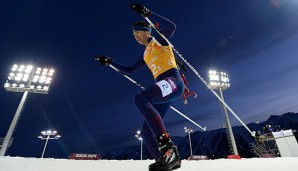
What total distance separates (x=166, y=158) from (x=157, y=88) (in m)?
0.95

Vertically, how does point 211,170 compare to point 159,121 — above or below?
below

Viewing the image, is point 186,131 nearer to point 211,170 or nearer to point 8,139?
point 8,139

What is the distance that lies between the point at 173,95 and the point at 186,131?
38.0 m

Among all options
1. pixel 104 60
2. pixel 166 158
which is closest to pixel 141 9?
pixel 104 60

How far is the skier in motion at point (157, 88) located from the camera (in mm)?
2215

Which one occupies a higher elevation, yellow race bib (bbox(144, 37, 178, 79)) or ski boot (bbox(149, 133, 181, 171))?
yellow race bib (bbox(144, 37, 178, 79))

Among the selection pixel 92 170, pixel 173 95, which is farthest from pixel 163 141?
pixel 92 170

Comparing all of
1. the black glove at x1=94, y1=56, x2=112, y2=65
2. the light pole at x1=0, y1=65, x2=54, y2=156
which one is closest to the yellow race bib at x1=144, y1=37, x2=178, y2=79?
the black glove at x1=94, y1=56, x2=112, y2=65

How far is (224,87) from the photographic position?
3012cm

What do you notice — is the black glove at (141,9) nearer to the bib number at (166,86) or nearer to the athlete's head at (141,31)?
the athlete's head at (141,31)

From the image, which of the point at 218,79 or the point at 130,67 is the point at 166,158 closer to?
the point at 130,67

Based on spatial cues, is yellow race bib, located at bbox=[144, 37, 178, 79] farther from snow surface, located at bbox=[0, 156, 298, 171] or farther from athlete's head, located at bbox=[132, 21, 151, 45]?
snow surface, located at bbox=[0, 156, 298, 171]

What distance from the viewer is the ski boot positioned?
2.04 m

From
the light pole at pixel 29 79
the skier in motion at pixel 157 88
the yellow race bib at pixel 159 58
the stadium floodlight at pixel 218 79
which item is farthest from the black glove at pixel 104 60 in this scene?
the stadium floodlight at pixel 218 79
